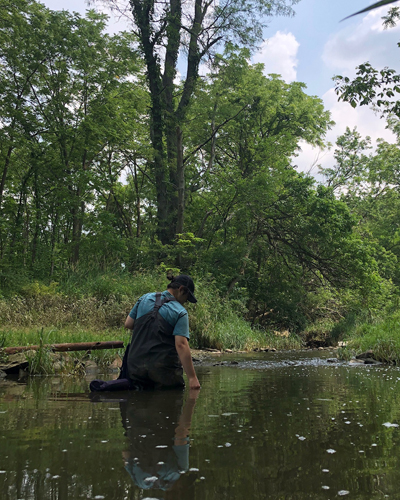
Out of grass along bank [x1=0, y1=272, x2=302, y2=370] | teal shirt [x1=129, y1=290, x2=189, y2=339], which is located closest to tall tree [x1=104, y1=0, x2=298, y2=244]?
grass along bank [x1=0, y1=272, x2=302, y2=370]

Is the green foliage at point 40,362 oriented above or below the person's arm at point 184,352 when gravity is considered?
below

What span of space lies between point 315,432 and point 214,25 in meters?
20.9

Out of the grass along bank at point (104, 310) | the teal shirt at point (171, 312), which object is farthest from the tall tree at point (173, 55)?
the teal shirt at point (171, 312)

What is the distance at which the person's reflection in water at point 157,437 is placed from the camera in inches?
92.4

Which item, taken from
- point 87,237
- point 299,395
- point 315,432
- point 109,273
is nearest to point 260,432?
point 315,432

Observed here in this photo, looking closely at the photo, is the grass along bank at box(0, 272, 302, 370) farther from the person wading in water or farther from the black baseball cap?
the black baseball cap

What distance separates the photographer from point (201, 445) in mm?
2957

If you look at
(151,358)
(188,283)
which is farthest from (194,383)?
(188,283)

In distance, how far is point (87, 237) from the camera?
20188 millimetres

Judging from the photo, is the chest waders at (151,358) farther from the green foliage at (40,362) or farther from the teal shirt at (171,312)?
the green foliage at (40,362)

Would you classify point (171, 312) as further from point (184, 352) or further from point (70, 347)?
point (70, 347)

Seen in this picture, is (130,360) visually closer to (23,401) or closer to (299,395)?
(23,401)

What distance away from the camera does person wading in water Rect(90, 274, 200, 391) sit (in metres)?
5.27

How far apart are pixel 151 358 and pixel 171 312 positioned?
62 centimetres
